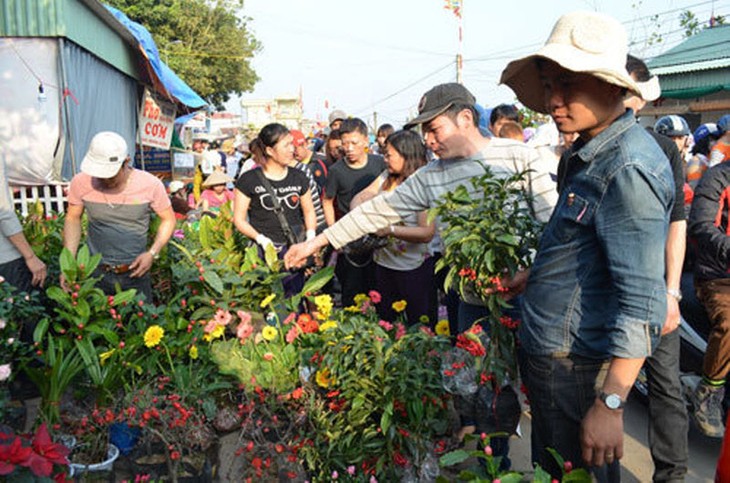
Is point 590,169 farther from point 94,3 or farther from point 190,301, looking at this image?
point 94,3

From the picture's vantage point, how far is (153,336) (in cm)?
380

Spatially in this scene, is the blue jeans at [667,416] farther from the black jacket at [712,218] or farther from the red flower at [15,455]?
the red flower at [15,455]

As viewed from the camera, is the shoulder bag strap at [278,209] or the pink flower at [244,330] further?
the shoulder bag strap at [278,209]

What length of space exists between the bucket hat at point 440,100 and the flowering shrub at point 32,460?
2101 millimetres

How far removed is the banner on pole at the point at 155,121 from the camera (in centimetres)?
1298

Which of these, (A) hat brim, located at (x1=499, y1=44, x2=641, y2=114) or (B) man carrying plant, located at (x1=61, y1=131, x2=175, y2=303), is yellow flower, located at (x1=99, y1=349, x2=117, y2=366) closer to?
(B) man carrying plant, located at (x1=61, y1=131, x2=175, y2=303)

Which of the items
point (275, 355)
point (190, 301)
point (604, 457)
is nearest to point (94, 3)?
point (190, 301)

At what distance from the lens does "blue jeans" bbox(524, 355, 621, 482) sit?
1889 mm

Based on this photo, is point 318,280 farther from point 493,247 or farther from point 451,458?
point 451,458

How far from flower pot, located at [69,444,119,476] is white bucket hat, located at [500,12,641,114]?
8.86 feet

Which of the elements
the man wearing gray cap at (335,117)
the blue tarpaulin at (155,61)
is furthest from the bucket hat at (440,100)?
the blue tarpaulin at (155,61)

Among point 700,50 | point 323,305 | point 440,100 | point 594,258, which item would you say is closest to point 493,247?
point 594,258

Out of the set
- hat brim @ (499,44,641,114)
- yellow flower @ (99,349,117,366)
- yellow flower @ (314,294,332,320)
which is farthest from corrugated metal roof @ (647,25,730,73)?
hat brim @ (499,44,641,114)

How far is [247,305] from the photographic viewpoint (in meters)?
4.37
